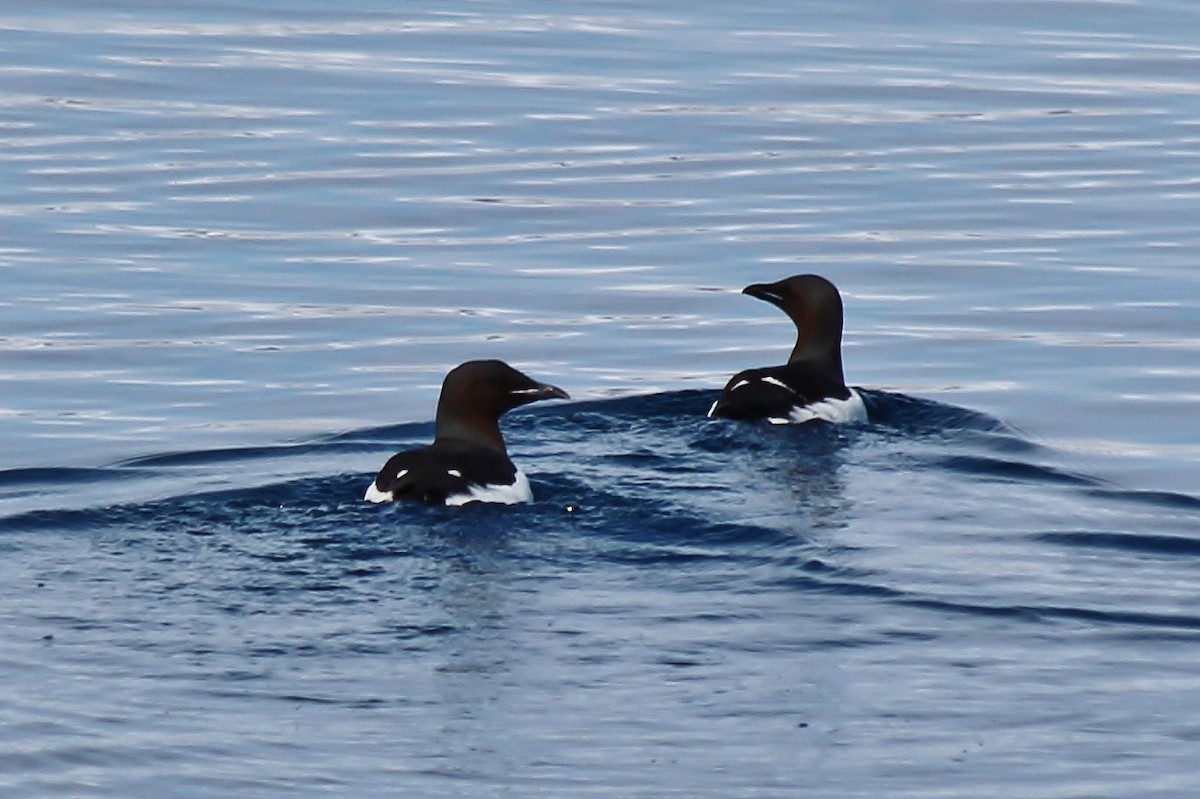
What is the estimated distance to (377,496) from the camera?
10.6m

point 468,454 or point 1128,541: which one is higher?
point 468,454

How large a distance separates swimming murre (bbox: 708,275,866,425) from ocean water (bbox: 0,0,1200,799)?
0.13 meters

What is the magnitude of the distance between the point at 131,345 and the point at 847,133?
9.22 metres

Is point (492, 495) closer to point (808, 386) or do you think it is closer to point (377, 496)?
point (377, 496)

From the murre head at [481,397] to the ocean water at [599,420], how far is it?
0.35 metres

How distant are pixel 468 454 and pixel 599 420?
1864 millimetres

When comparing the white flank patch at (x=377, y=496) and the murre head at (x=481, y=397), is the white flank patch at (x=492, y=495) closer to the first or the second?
the white flank patch at (x=377, y=496)

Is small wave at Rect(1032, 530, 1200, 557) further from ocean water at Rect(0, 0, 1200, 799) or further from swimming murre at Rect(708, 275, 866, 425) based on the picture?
swimming murre at Rect(708, 275, 866, 425)

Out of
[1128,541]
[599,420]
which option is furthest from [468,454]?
[1128,541]

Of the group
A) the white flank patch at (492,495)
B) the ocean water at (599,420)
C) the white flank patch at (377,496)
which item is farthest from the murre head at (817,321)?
the white flank patch at (377,496)

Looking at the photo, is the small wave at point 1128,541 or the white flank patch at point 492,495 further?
the white flank patch at point 492,495

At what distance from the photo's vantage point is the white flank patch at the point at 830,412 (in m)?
12.8

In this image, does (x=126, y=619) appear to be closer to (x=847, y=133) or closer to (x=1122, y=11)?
(x=847, y=133)

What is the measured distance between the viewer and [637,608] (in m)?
9.34
